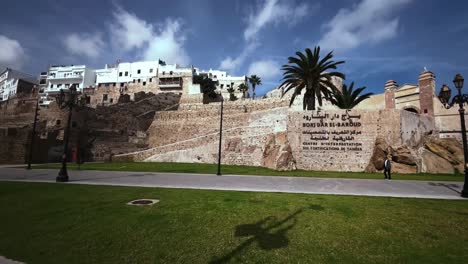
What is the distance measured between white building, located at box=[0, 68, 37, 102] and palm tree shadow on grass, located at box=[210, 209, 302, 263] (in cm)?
9159

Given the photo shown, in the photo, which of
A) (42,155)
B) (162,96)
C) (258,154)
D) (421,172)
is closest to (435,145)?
(421,172)

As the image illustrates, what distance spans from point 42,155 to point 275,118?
3091cm

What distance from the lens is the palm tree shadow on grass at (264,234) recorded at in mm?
4476

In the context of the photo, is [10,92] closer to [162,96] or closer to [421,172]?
[162,96]

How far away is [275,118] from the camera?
33.4 m

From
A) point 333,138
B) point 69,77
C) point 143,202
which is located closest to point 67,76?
point 69,77

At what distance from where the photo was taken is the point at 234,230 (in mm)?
5352

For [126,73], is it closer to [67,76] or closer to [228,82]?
[67,76]

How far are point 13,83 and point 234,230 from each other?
99620mm

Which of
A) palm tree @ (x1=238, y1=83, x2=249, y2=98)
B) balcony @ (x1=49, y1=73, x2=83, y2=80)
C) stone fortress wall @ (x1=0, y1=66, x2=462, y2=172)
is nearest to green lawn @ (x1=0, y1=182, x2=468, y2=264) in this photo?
stone fortress wall @ (x1=0, y1=66, x2=462, y2=172)

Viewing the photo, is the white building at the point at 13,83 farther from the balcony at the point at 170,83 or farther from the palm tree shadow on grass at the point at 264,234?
the palm tree shadow on grass at the point at 264,234

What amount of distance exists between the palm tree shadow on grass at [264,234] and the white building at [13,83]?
300 ft

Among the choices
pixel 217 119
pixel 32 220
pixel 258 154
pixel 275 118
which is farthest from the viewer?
pixel 217 119

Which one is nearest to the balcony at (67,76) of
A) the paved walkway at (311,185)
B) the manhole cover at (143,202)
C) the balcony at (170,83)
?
the balcony at (170,83)
